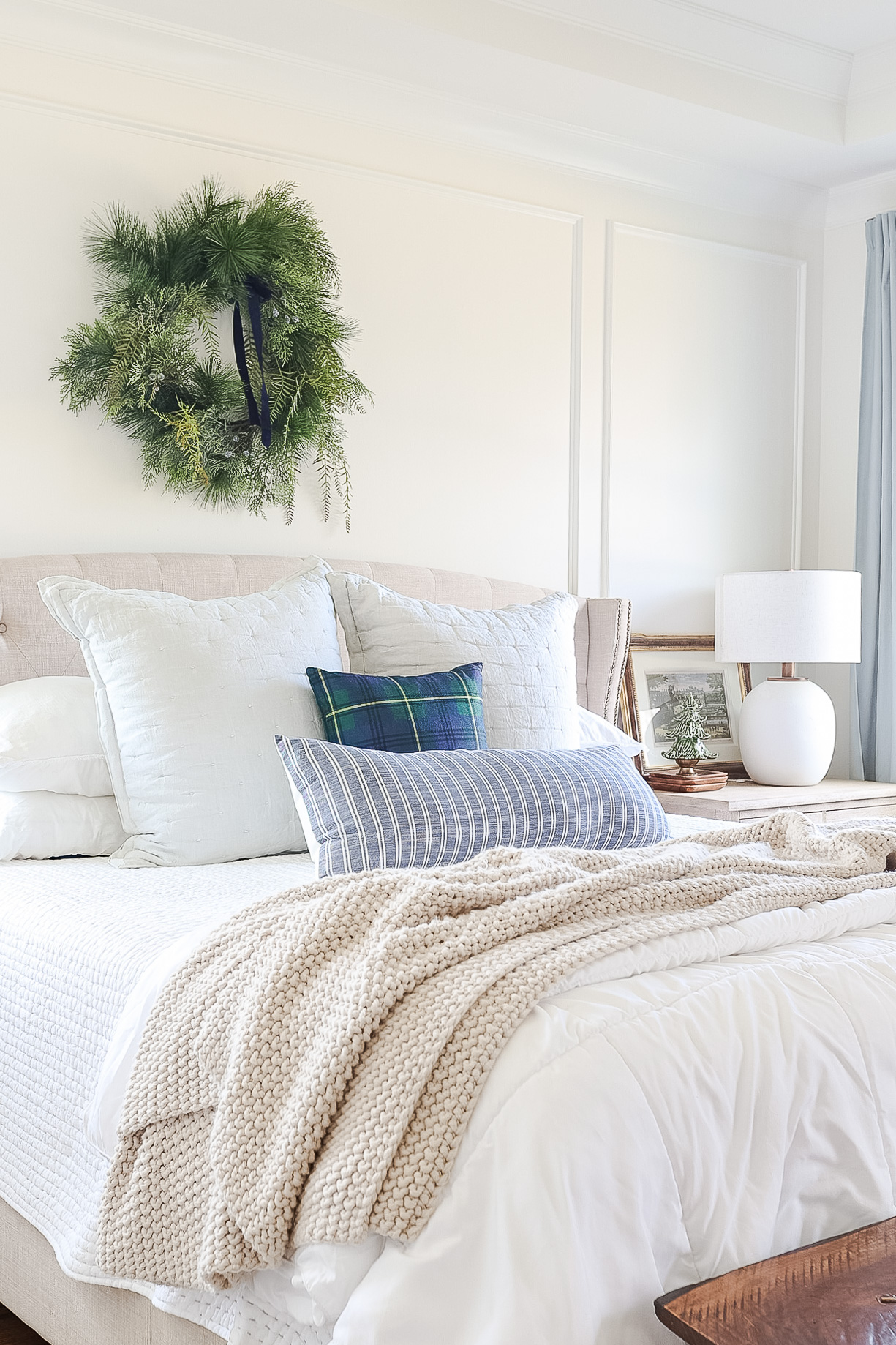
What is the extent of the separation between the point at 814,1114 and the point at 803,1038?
75 millimetres

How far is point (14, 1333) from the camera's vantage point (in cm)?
188

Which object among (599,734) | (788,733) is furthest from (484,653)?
(788,733)

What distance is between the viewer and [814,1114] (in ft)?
4.06

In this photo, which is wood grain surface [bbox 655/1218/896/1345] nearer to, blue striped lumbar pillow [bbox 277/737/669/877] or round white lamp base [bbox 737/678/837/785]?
blue striped lumbar pillow [bbox 277/737/669/877]

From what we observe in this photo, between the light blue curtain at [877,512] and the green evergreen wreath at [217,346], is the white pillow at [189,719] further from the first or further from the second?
the light blue curtain at [877,512]

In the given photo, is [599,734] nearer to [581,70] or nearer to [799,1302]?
[581,70]

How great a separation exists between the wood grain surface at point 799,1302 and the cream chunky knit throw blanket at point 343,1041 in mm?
249

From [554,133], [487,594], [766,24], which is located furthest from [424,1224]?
[766,24]

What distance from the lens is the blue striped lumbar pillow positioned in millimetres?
1861

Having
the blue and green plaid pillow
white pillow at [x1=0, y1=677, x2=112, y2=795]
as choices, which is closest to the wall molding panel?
the blue and green plaid pillow

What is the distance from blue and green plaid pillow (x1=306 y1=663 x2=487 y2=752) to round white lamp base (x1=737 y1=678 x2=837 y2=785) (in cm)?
162

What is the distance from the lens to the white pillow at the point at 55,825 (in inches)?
85.0

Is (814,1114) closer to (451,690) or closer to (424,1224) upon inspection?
(424,1224)

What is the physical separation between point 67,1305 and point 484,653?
1.38 metres
